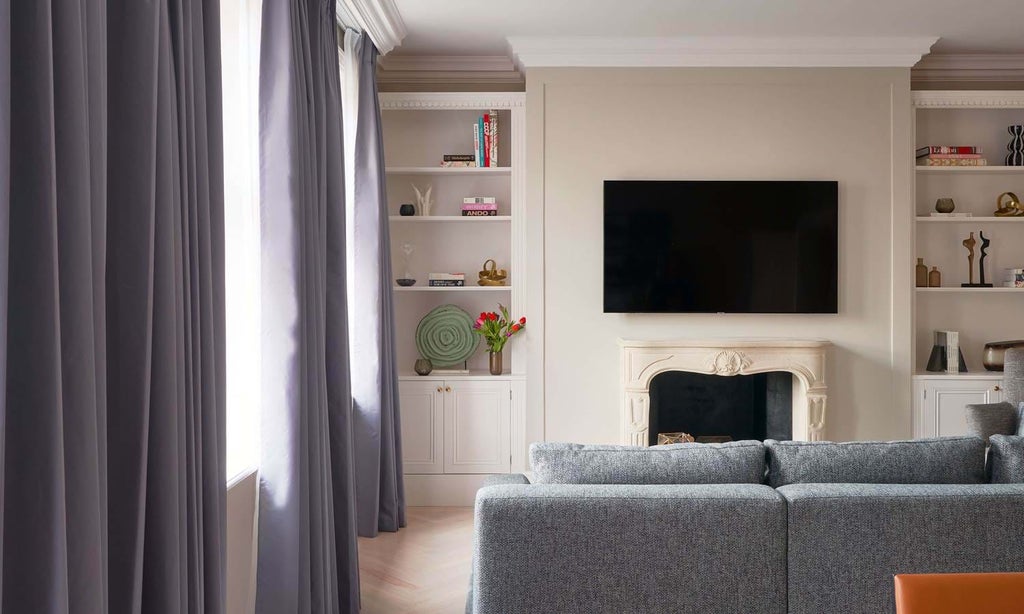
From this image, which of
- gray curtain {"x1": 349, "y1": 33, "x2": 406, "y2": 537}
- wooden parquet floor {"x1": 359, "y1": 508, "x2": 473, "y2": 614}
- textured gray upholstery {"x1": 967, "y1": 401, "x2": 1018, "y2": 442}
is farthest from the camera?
gray curtain {"x1": 349, "y1": 33, "x2": 406, "y2": 537}

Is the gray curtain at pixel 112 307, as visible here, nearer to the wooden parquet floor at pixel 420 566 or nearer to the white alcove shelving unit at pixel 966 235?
the wooden parquet floor at pixel 420 566

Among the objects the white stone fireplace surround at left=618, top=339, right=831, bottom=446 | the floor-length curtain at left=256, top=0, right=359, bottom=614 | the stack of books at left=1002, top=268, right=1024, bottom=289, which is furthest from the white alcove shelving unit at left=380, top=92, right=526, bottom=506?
the stack of books at left=1002, top=268, right=1024, bottom=289

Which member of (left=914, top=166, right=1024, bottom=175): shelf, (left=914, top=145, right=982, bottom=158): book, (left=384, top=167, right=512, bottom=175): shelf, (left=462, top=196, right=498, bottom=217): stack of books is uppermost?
(left=914, top=145, right=982, bottom=158): book

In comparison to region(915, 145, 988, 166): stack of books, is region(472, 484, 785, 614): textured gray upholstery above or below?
below

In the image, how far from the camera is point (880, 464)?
89.0 inches

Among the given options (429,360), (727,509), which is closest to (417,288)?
(429,360)

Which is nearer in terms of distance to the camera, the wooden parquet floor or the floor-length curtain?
the floor-length curtain

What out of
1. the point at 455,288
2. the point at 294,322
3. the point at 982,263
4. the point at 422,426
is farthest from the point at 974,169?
the point at 294,322

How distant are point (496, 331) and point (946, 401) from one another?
284 centimetres

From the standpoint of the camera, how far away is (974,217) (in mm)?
4984

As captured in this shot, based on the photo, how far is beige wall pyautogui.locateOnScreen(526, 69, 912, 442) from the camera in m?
4.90

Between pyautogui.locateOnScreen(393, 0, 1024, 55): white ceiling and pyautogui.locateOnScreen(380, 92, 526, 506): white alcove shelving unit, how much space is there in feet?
1.60

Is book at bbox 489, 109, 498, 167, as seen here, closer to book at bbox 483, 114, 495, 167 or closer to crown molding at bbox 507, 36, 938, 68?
book at bbox 483, 114, 495, 167

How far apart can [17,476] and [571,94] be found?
4215 millimetres
